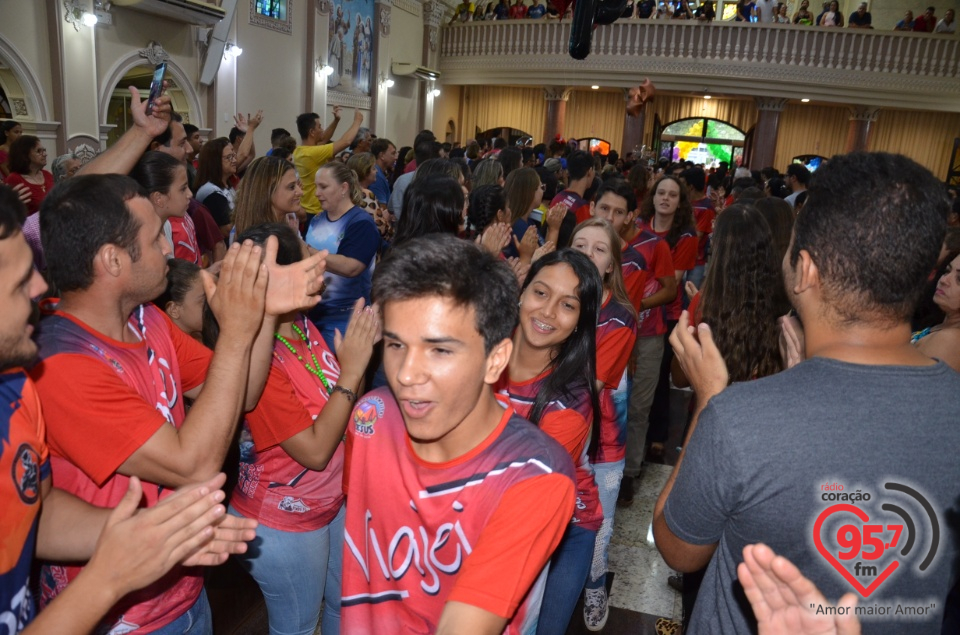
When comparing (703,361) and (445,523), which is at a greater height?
(703,361)

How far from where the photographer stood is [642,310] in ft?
13.4

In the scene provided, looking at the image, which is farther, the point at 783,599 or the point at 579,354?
the point at 579,354

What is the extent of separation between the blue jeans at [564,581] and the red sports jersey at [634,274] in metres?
1.66

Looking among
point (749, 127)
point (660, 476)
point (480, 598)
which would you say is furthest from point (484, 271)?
point (749, 127)

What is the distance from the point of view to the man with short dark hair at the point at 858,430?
48.2 inches

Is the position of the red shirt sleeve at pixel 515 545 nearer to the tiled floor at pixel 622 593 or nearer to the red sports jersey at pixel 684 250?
the tiled floor at pixel 622 593

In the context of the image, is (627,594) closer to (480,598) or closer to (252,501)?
(252,501)

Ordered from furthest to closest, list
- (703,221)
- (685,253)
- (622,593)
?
1. (703,221)
2. (685,253)
3. (622,593)

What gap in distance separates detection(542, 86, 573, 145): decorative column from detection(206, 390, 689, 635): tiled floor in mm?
15838

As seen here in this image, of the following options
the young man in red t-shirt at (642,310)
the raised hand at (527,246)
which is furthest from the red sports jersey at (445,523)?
the young man in red t-shirt at (642,310)

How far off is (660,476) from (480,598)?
3348 millimetres

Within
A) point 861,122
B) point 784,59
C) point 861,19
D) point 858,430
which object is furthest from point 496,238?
point 861,122

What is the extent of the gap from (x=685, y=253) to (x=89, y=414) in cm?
389

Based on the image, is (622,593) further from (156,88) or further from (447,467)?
(156,88)
